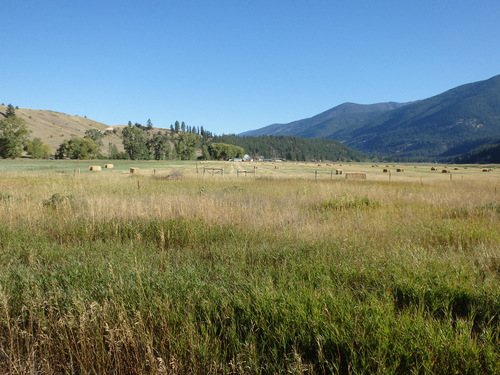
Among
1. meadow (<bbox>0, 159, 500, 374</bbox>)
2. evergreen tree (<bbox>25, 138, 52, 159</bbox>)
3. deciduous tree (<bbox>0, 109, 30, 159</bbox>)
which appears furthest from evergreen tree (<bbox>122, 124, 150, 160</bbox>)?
meadow (<bbox>0, 159, 500, 374</bbox>)

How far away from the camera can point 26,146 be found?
97.0 m

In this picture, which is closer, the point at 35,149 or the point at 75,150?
the point at 35,149

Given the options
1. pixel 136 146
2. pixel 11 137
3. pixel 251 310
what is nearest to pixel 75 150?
pixel 136 146

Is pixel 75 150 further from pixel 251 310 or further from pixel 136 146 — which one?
pixel 251 310

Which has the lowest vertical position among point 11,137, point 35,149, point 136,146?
point 35,149

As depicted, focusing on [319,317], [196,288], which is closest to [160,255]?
[196,288]

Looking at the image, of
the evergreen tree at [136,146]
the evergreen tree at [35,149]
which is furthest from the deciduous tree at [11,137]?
the evergreen tree at [136,146]

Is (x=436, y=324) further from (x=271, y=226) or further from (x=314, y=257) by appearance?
(x=271, y=226)

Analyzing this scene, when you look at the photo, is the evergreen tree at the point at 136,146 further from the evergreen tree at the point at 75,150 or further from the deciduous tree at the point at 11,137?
the deciduous tree at the point at 11,137

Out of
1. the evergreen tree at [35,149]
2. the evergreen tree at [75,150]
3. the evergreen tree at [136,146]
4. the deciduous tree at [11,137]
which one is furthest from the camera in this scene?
the evergreen tree at [136,146]

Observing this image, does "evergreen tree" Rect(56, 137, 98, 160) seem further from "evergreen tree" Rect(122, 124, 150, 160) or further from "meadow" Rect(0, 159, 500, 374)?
"meadow" Rect(0, 159, 500, 374)

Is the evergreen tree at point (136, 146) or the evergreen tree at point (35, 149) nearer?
the evergreen tree at point (35, 149)

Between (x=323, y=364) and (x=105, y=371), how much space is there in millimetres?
1893

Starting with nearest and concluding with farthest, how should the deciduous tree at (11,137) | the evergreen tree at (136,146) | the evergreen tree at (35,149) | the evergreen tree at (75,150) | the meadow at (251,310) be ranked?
the meadow at (251,310), the deciduous tree at (11,137), the evergreen tree at (35,149), the evergreen tree at (75,150), the evergreen tree at (136,146)
